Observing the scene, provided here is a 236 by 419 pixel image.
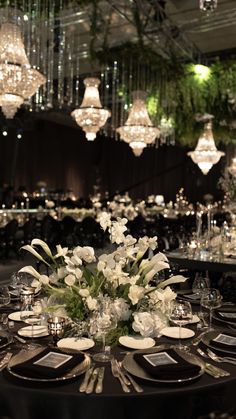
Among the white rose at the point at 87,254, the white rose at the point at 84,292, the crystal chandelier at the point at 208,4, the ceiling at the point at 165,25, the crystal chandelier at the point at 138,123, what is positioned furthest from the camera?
the crystal chandelier at the point at 138,123

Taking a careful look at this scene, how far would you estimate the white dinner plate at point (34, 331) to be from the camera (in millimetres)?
2105

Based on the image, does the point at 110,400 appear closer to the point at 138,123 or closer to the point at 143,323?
the point at 143,323

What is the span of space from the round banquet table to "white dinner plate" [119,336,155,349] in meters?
0.31

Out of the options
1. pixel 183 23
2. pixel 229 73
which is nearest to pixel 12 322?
pixel 183 23

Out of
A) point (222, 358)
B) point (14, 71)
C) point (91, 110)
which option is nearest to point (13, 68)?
point (14, 71)

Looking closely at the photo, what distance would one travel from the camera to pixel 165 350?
190 centimetres

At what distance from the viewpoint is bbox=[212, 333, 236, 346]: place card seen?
79.1 inches

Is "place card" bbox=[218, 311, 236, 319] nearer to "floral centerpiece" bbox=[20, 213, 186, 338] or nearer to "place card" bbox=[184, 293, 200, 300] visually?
"place card" bbox=[184, 293, 200, 300]

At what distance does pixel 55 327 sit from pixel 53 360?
266 mm

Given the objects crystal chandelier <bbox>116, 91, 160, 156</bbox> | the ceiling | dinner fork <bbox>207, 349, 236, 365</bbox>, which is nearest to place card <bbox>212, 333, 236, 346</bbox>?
dinner fork <bbox>207, 349, 236, 365</bbox>

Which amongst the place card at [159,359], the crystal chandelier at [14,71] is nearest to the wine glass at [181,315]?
the place card at [159,359]

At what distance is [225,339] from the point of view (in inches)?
80.8

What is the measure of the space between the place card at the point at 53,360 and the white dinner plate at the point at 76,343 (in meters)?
0.13

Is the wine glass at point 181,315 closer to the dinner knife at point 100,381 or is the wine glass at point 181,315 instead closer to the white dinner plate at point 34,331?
the dinner knife at point 100,381
